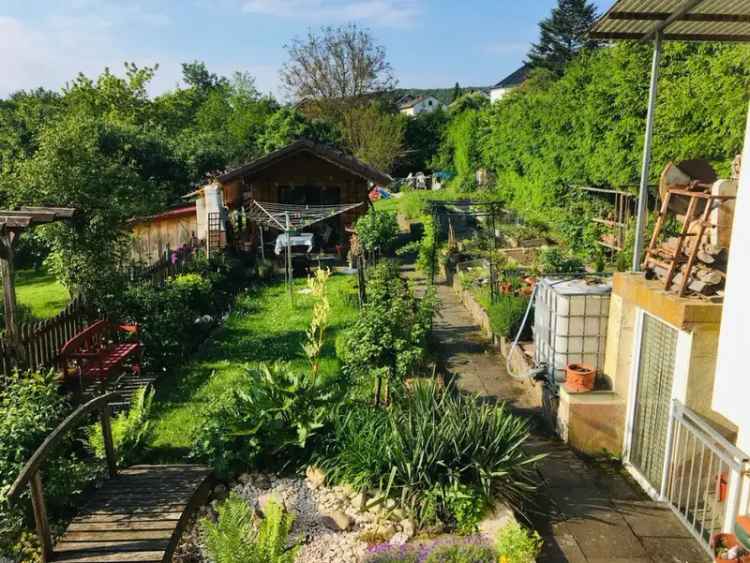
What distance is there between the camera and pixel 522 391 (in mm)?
8359

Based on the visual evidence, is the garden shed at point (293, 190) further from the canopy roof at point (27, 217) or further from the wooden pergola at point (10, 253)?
the wooden pergola at point (10, 253)

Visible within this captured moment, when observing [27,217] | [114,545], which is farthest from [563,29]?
[114,545]

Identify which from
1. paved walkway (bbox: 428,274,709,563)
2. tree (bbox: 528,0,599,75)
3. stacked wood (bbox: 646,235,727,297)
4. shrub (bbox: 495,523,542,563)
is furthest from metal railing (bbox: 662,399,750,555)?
tree (bbox: 528,0,599,75)

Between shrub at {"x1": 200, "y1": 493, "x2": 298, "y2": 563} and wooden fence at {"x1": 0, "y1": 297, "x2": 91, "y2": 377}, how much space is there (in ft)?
13.8

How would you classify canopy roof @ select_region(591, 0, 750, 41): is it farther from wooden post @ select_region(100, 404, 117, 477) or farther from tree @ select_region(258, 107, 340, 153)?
tree @ select_region(258, 107, 340, 153)

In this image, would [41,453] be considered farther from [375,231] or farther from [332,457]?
[375,231]

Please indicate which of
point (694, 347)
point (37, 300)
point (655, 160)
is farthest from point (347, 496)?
point (37, 300)

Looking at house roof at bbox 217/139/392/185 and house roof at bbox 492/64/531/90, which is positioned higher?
house roof at bbox 492/64/531/90

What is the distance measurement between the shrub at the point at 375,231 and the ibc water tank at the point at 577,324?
9.75 metres

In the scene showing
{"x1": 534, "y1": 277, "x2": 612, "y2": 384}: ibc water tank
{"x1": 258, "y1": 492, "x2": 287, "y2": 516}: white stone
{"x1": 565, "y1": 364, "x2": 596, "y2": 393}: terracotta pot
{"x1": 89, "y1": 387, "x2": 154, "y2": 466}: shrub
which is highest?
{"x1": 534, "y1": 277, "x2": 612, "y2": 384}: ibc water tank

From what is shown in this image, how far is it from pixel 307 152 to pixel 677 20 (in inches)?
556

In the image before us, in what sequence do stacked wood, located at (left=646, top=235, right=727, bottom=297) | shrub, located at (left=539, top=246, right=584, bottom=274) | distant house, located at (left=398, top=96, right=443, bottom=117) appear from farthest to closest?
1. distant house, located at (left=398, top=96, right=443, bottom=117)
2. shrub, located at (left=539, top=246, right=584, bottom=274)
3. stacked wood, located at (left=646, top=235, right=727, bottom=297)

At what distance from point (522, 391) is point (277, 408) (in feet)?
12.5

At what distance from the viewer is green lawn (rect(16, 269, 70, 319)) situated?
15037mm
